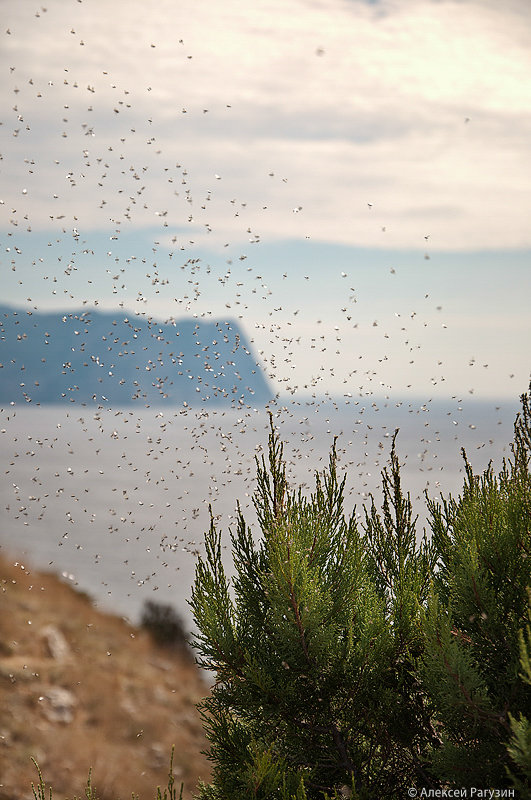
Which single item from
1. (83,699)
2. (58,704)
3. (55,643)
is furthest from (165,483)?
(58,704)

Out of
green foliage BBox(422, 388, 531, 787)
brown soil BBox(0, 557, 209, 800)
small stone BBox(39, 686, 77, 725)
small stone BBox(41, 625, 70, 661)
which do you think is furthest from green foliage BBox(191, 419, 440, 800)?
small stone BBox(41, 625, 70, 661)

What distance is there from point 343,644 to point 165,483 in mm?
80774

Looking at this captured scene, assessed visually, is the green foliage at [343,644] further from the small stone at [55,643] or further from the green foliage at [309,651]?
the small stone at [55,643]

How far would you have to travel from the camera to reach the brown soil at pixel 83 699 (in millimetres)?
12438

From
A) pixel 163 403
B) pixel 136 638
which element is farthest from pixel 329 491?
pixel 163 403

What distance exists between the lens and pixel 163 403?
145m

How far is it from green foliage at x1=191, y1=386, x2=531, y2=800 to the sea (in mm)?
153

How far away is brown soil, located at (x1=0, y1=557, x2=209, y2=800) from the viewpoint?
40.8ft

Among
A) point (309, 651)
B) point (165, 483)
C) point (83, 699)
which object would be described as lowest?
point (83, 699)

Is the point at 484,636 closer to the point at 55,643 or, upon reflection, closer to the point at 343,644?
the point at 343,644

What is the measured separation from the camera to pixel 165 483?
270 ft

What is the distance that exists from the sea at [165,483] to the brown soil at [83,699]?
0.94m

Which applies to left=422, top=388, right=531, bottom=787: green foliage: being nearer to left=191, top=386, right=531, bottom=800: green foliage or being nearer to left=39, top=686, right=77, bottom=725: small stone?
left=191, top=386, right=531, bottom=800: green foliage

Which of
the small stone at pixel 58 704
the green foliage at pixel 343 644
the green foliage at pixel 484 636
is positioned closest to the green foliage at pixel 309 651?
the green foliage at pixel 343 644
